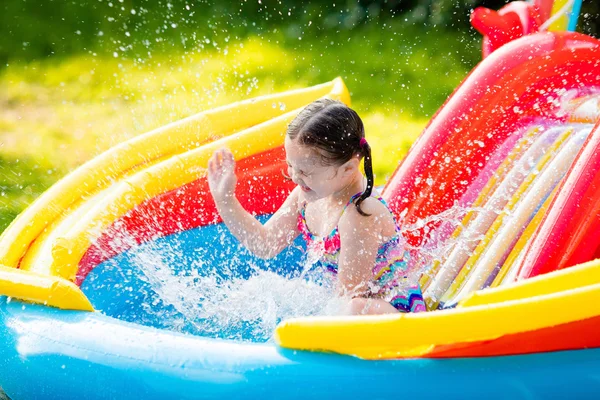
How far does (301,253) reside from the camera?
104 inches

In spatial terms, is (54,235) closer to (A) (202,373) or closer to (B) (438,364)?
(A) (202,373)

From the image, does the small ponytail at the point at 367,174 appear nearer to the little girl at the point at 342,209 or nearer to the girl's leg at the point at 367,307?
the little girl at the point at 342,209

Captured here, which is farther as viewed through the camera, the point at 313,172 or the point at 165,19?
the point at 165,19

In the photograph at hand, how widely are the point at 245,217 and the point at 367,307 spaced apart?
0.46 m

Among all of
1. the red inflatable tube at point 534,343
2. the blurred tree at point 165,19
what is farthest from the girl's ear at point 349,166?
the blurred tree at point 165,19

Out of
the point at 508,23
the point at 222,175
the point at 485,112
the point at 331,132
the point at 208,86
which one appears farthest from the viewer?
the point at 208,86

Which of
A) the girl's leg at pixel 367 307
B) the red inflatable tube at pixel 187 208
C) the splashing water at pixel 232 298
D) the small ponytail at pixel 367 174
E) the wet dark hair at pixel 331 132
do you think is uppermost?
the wet dark hair at pixel 331 132

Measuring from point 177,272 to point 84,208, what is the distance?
13.6 inches

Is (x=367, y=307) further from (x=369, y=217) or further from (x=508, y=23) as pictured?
(x=508, y=23)

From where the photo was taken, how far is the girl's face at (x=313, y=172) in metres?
1.92

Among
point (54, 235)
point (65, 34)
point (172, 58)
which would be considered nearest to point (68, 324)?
point (54, 235)

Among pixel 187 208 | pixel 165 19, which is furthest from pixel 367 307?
pixel 165 19

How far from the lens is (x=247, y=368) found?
1.60 meters

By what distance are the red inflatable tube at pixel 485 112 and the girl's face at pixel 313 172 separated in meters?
0.59
